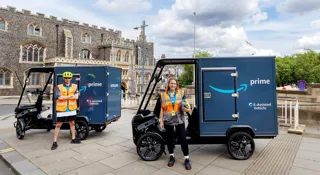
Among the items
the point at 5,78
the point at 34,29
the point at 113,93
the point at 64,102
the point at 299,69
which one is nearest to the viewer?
the point at 64,102

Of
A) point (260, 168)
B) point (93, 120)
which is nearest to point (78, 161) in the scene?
point (93, 120)

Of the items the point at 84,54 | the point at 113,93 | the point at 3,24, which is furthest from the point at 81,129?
the point at 84,54

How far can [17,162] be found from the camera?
169 inches

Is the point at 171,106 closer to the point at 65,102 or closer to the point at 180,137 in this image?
the point at 180,137

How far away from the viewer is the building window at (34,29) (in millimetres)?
28280

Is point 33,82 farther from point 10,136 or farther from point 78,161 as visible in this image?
point 78,161

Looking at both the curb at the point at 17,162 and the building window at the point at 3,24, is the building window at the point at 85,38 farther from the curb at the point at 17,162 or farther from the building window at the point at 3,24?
the curb at the point at 17,162

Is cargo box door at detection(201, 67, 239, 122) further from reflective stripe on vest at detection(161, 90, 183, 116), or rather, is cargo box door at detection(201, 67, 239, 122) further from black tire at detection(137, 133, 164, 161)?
black tire at detection(137, 133, 164, 161)

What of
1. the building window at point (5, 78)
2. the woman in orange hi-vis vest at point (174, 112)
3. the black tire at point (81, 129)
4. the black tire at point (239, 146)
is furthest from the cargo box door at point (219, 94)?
the building window at point (5, 78)

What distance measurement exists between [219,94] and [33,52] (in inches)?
1274

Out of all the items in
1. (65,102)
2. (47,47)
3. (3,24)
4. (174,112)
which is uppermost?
(3,24)

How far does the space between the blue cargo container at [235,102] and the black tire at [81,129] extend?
7.94 feet

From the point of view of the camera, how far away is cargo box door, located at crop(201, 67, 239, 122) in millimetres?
4395

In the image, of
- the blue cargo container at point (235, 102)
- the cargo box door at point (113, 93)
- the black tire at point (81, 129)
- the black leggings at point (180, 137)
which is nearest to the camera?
the black leggings at point (180, 137)
